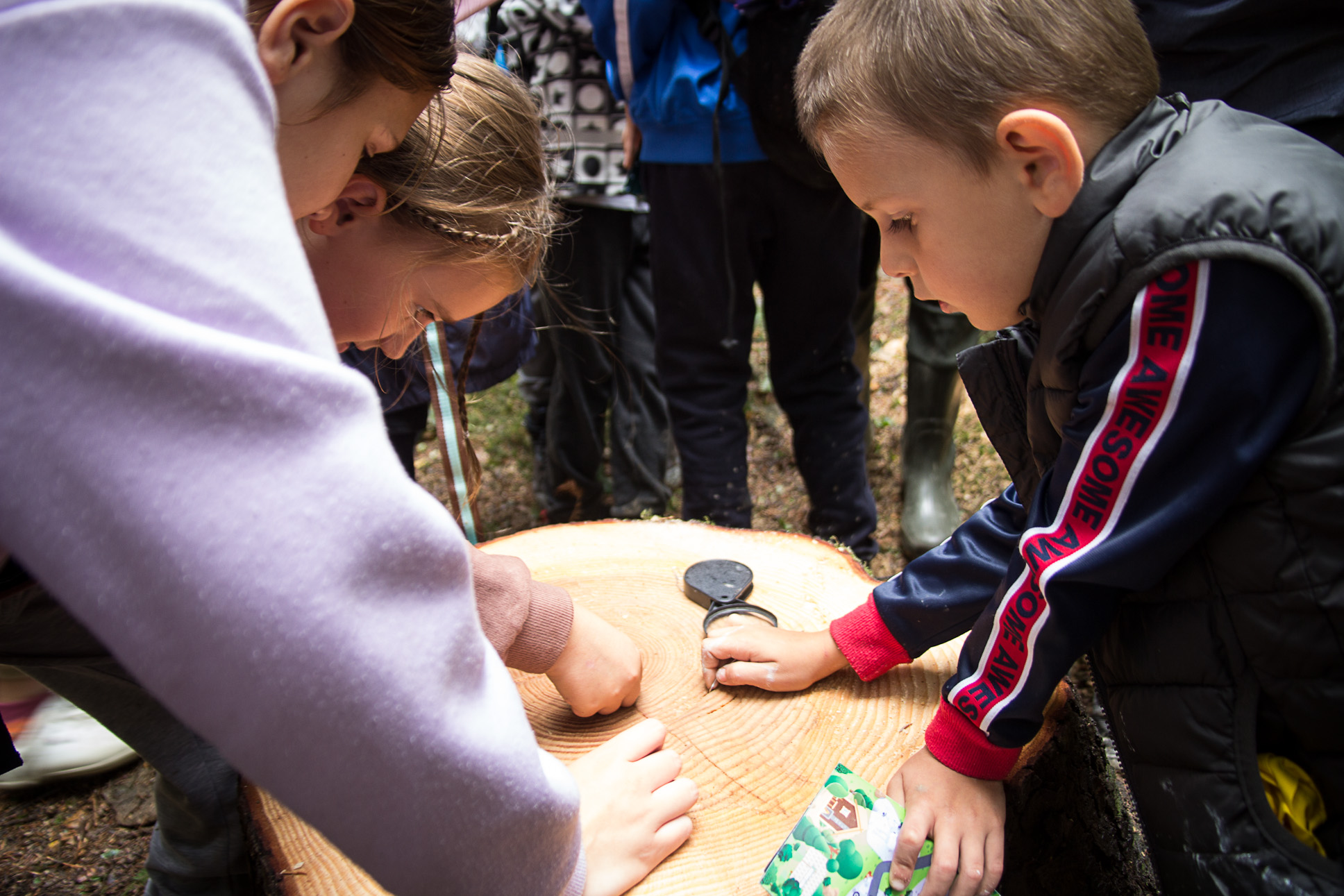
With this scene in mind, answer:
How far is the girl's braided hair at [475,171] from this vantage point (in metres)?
1.19

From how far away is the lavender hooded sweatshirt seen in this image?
0.49m

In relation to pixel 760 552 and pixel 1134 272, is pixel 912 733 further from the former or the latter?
pixel 1134 272

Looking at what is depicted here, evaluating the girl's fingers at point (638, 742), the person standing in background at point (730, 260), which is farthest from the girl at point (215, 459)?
the person standing in background at point (730, 260)

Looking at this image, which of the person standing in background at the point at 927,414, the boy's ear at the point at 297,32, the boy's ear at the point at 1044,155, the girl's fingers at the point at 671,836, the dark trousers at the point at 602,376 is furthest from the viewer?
the person standing in background at the point at 927,414

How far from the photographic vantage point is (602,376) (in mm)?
2955

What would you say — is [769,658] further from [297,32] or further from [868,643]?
[297,32]

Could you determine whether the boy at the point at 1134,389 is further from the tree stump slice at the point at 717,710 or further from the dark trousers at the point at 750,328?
the dark trousers at the point at 750,328

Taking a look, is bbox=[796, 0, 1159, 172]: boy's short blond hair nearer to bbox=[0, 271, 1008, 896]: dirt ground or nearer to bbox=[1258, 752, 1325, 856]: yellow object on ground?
bbox=[1258, 752, 1325, 856]: yellow object on ground

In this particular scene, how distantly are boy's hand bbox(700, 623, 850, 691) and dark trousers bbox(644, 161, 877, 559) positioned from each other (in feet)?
3.74

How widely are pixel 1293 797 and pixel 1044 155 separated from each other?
74cm

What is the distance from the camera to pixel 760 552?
5.50ft

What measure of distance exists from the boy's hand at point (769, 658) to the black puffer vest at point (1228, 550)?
39 cm

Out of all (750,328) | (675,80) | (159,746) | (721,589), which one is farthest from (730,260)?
(159,746)

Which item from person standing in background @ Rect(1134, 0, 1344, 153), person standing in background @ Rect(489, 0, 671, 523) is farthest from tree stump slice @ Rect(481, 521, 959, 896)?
person standing in background @ Rect(1134, 0, 1344, 153)
